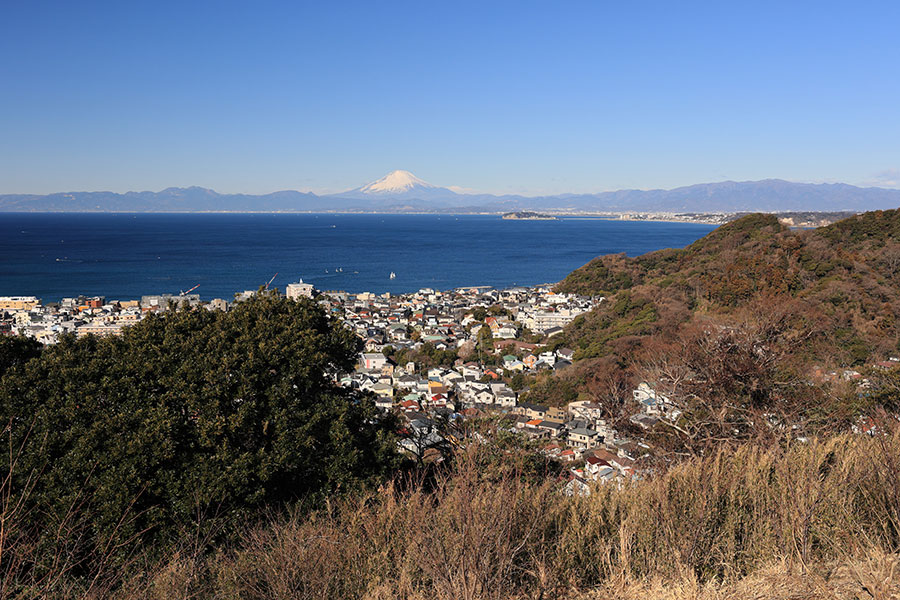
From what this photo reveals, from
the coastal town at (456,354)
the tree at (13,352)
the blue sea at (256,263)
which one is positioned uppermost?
the tree at (13,352)

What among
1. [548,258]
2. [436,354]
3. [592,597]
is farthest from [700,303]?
[548,258]

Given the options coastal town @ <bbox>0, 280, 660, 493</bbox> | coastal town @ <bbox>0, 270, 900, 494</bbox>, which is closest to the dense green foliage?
coastal town @ <bbox>0, 270, 900, 494</bbox>

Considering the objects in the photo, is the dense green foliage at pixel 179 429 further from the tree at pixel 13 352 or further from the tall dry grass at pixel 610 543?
the tall dry grass at pixel 610 543

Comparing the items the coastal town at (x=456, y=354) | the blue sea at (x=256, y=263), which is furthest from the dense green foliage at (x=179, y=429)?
the blue sea at (x=256, y=263)

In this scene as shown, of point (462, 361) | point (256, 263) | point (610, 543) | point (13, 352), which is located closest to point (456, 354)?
point (462, 361)

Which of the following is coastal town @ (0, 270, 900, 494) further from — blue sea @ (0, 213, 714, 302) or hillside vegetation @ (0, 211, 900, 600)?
blue sea @ (0, 213, 714, 302)

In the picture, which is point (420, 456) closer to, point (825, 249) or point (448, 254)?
point (825, 249)
